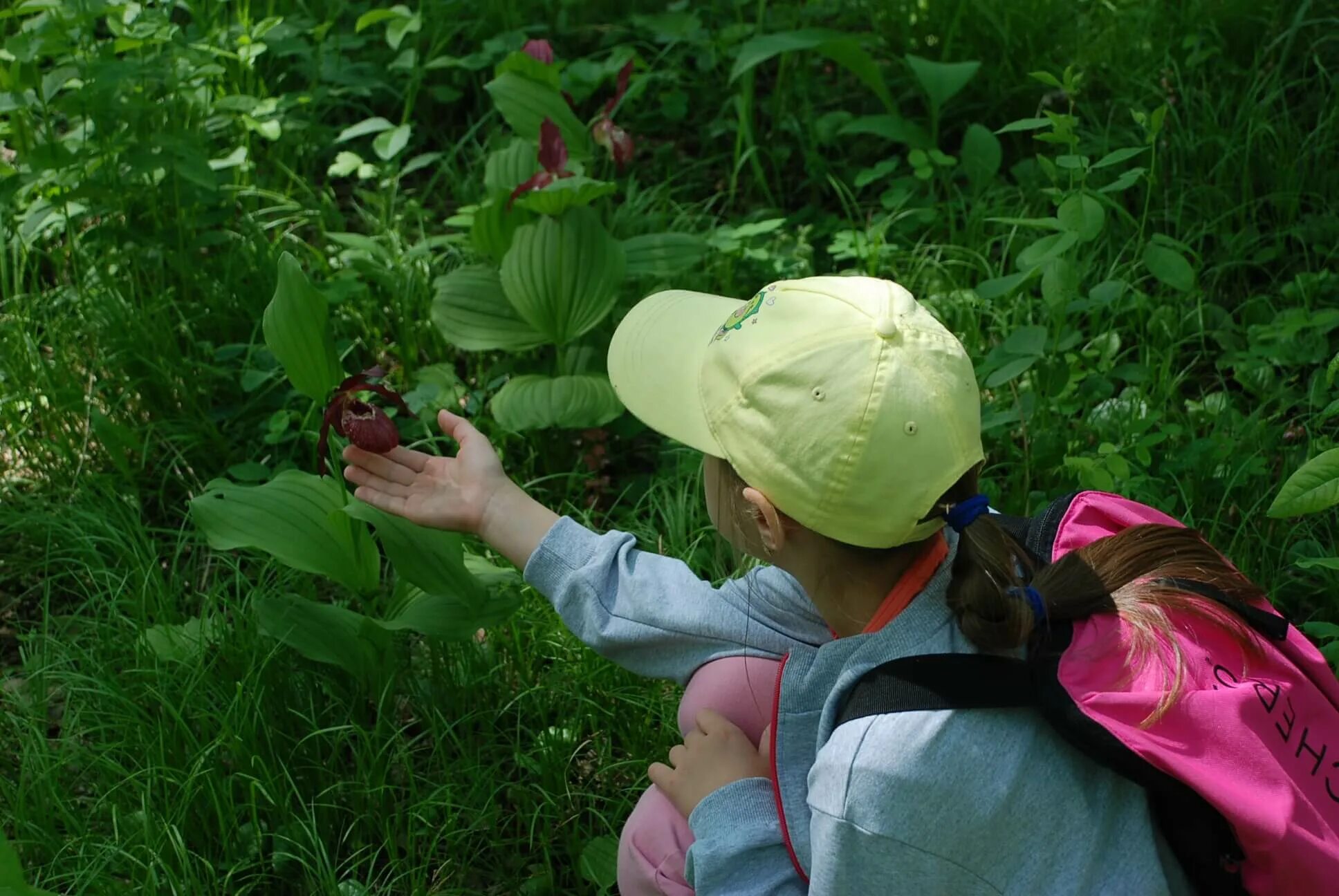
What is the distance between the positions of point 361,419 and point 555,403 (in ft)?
2.43

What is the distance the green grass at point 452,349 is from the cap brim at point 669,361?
0.61 meters

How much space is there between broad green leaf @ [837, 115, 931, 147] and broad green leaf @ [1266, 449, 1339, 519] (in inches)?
58.2

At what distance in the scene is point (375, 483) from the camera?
1603mm

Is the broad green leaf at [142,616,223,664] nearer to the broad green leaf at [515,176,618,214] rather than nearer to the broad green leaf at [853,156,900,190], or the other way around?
the broad green leaf at [515,176,618,214]

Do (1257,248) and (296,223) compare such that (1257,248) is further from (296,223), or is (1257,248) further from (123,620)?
(123,620)

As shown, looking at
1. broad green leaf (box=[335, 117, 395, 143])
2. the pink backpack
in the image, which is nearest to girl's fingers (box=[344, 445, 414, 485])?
the pink backpack

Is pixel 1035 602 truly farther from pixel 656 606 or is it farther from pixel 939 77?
pixel 939 77

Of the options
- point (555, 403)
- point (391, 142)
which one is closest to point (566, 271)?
point (555, 403)

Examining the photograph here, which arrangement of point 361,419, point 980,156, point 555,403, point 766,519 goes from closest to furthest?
point 766,519 < point 361,419 < point 555,403 < point 980,156

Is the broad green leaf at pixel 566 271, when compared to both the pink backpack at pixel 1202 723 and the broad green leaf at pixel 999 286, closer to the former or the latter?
the broad green leaf at pixel 999 286

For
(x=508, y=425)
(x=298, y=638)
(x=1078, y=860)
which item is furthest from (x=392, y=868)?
(x=1078, y=860)

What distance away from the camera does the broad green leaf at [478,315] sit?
2.32 m

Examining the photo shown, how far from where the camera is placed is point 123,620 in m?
1.90

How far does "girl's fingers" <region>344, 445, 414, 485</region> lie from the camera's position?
1601 millimetres
